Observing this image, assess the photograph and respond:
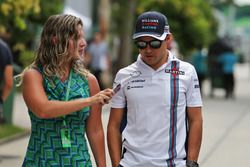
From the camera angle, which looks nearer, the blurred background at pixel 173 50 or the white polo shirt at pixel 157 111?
the white polo shirt at pixel 157 111

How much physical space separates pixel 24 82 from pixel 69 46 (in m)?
0.30

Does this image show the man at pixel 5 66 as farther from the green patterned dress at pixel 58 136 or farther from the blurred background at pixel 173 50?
the green patterned dress at pixel 58 136

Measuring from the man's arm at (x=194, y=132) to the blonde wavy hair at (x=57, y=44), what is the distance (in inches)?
27.7

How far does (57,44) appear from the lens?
4.52 meters

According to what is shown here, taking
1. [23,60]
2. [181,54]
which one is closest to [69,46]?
[23,60]

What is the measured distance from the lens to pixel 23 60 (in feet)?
78.6

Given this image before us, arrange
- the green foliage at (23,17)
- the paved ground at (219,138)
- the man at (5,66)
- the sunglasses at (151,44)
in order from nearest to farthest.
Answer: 1. the sunglasses at (151,44)
2. the man at (5,66)
3. the paved ground at (219,138)
4. the green foliage at (23,17)

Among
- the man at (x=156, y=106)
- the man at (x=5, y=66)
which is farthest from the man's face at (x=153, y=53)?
the man at (x=5, y=66)

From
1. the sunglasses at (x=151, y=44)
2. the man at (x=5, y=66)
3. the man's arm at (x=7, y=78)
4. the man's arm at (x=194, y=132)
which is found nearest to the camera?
the sunglasses at (x=151, y=44)

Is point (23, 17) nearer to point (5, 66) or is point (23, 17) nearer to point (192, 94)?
point (5, 66)

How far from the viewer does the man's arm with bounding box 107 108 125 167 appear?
466 cm

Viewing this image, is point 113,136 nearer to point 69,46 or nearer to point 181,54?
point 69,46

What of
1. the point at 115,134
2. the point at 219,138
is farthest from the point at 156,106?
the point at 219,138

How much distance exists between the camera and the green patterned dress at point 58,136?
4.52m
